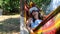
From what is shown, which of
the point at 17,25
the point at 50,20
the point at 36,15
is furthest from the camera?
the point at 17,25

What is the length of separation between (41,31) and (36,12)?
3.45ft

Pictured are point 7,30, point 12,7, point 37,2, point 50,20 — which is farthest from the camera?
point 12,7

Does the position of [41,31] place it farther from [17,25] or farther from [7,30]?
[17,25]

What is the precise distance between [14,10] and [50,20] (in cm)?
812

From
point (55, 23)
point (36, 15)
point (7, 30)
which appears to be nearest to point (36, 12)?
point (36, 15)

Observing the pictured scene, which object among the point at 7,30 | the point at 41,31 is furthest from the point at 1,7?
the point at 41,31

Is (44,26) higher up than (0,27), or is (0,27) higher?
(44,26)

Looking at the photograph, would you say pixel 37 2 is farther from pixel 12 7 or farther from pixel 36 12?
pixel 12 7

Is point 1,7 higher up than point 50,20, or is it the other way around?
point 50,20

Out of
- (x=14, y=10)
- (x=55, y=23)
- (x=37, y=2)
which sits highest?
(x=55, y=23)

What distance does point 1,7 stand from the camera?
33.8 ft

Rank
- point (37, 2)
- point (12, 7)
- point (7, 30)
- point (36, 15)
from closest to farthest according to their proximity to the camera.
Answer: point (36, 15)
point (37, 2)
point (7, 30)
point (12, 7)

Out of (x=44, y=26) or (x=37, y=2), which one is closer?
(x=44, y=26)

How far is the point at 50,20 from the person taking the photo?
2.29 metres
